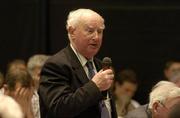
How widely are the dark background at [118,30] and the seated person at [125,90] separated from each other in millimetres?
488

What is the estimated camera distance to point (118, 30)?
24.6 feet

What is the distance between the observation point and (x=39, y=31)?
7547 mm

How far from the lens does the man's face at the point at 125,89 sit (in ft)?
22.2

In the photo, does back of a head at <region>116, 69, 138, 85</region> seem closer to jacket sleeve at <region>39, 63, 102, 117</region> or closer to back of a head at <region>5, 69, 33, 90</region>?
back of a head at <region>5, 69, 33, 90</region>

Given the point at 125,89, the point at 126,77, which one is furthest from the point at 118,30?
the point at 125,89

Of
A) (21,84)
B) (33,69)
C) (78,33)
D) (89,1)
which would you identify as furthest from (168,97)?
(89,1)

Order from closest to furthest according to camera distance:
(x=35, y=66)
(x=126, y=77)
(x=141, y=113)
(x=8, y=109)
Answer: (x=8, y=109), (x=141, y=113), (x=35, y=66), (x=126, y=77)

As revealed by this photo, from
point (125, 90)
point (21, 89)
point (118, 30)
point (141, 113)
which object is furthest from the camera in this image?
point (118, 30)

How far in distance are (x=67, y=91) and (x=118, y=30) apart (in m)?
4.14

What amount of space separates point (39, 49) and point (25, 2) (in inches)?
23.1

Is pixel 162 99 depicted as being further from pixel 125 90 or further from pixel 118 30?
pixel 118 30

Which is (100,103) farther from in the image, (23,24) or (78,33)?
(23,24)

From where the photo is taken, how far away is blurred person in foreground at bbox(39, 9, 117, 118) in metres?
3.39

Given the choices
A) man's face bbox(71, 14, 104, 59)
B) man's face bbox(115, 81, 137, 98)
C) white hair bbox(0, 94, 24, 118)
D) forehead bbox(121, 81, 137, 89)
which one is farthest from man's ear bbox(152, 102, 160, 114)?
forehead bbox(121, 81, 137, 89)
